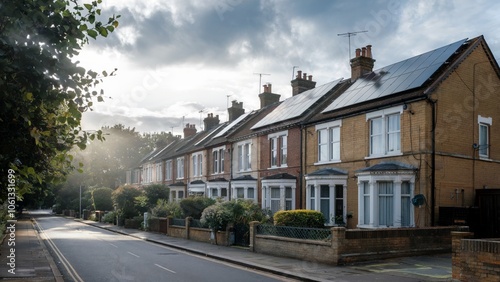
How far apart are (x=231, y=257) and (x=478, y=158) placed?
12403mm

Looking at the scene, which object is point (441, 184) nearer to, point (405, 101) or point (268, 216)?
point (405, 101)

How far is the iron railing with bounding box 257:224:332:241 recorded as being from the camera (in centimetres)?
1780

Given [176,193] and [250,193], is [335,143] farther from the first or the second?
[176,193]

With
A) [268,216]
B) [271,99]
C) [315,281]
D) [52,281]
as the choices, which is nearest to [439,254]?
[315,281]

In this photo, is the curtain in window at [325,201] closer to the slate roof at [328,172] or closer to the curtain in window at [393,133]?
the slate roof at [328,172]

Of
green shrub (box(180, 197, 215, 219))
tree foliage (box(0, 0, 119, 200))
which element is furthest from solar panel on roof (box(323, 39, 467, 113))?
tree foliage (box(0, 0, 119, 200))

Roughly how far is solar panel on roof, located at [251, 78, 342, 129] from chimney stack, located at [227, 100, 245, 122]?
13.0 m

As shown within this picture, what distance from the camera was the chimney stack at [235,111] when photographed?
4734 cm

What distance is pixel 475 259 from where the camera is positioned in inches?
456

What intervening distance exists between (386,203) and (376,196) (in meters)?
0.53

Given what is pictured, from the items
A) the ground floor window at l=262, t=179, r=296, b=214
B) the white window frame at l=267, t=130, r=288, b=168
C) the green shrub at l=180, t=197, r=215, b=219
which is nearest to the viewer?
the ground floor window at l=262, t=179, r=296, b=214

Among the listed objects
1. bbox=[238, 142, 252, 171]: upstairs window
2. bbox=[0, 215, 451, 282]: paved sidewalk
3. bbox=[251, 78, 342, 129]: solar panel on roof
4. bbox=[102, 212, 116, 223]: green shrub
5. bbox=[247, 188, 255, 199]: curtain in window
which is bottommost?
bbox=[102, 212, 116, 223]: green shrub

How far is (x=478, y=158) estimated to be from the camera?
21828 mm

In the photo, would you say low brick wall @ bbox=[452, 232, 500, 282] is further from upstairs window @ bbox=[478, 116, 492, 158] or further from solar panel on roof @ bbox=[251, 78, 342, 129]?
solar panel on roof @ bbox=[251, 78, 342, 129]
